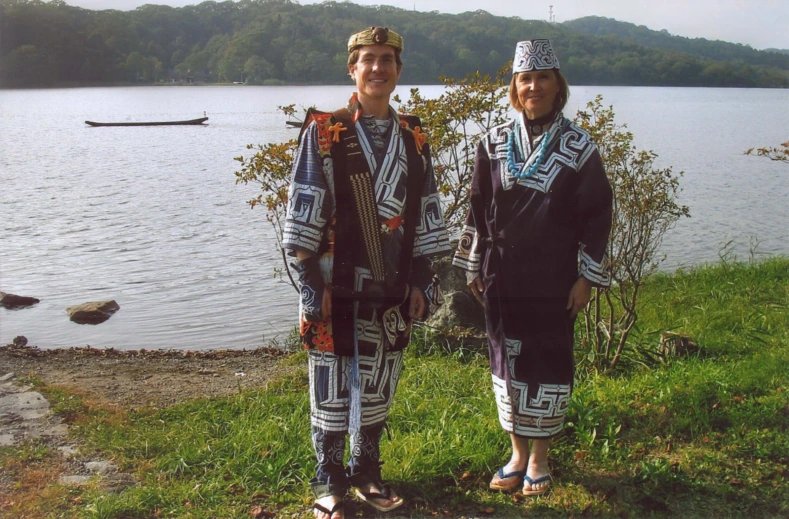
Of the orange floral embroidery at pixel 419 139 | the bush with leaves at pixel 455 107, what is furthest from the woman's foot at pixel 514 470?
the bush with leaves at pixel 455 107

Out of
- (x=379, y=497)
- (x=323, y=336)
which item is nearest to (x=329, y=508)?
(x=379, y=497)

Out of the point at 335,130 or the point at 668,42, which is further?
the point at 668,42

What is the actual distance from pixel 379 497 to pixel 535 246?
53.5 inches

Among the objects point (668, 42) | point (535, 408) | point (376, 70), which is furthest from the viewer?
point (668, 42)

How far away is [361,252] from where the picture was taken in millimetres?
3449

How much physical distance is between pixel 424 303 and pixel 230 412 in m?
1.99

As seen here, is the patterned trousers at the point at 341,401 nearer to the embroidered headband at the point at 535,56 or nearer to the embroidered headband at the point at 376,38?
the embroidered headband at the point at 376,38

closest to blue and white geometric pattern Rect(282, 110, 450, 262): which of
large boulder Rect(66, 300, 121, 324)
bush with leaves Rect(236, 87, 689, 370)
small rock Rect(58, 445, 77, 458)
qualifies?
small rock Rect(58, 445, 77, 458)

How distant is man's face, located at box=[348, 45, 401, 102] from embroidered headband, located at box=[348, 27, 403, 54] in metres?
0.02

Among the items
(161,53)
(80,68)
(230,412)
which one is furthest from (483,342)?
(80,68)

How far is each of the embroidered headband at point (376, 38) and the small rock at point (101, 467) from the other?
8.14ft

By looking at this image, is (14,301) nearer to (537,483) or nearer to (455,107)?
(455,107)

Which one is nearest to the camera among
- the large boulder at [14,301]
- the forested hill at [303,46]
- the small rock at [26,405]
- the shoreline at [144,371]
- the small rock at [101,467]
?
the small rock at [101,467]

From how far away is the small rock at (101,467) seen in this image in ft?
13.3
